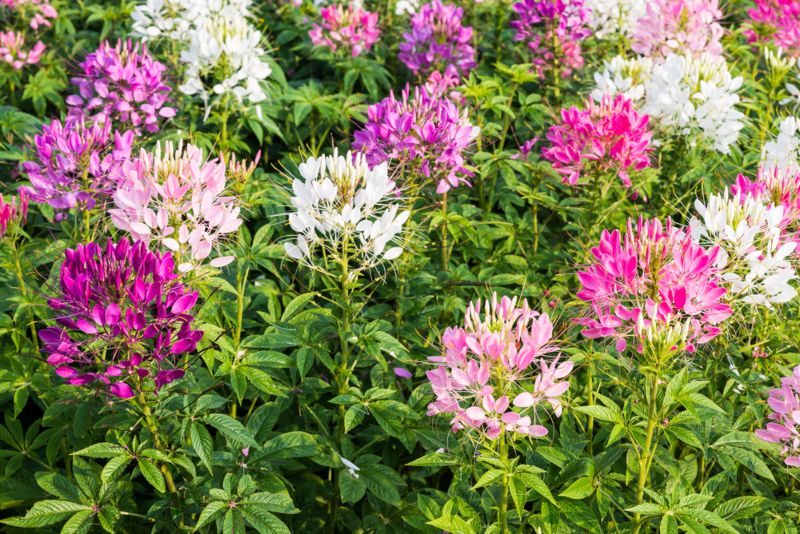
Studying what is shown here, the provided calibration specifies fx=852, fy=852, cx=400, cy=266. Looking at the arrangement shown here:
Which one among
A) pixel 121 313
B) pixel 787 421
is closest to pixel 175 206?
pixel 121 313

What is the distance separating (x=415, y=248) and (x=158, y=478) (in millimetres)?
1482

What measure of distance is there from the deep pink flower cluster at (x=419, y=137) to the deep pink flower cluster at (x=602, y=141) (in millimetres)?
416

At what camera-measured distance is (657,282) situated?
100 inches

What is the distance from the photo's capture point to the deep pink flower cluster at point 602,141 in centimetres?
354

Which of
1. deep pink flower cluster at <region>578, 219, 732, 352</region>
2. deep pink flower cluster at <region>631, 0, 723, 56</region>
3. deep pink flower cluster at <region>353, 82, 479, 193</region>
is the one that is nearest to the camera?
deep pink flower cluster at <region>578, 219, 732, 352</region>

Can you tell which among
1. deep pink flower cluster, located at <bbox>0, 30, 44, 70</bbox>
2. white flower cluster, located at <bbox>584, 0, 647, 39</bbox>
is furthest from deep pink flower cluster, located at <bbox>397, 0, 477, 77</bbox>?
deep pink flower cluster, located at <bbox>0, 30, 44, 70</bbox>

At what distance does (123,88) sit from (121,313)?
2.06 m

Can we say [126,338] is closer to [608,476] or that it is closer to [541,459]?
[541,459]

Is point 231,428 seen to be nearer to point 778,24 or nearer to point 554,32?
point 554,32

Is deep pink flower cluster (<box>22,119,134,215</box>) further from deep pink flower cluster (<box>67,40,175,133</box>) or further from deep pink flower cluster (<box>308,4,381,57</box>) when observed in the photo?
deep pink flower cluster (<box>308,4,381,57</box>)

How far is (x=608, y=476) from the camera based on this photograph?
9.07ft

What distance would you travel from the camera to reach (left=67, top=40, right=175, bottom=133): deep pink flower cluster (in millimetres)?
4078

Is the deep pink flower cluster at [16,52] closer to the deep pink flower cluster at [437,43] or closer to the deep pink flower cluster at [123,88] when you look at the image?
the deep pink flower cluster at [123,88]

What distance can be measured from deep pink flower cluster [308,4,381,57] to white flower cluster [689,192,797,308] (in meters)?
3.05
